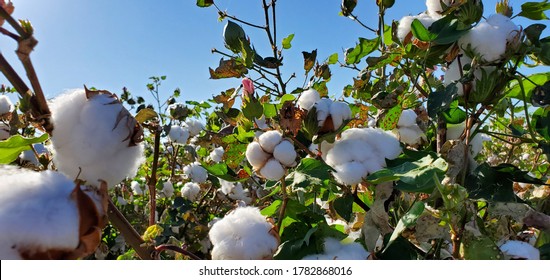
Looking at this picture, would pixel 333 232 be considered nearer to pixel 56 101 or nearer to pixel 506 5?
pixel 56 101

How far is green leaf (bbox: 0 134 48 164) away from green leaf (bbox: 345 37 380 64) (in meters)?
0.85

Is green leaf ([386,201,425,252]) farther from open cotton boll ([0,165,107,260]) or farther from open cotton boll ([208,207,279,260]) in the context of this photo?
open cotton boll ([0,165,107,260])

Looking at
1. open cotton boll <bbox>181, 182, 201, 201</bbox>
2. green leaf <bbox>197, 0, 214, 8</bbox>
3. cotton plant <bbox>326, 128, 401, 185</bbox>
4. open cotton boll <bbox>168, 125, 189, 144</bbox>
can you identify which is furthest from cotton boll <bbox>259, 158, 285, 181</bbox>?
open cotton boll <bbox>181, 182, 201, 201</bbox>

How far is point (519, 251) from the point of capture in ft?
2.41

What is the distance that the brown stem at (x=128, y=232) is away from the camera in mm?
599

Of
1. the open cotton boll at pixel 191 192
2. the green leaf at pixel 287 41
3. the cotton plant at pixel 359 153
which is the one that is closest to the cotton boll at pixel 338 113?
the cotton plant at pixel 359 153

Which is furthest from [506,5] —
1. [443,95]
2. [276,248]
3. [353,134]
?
[276,248]

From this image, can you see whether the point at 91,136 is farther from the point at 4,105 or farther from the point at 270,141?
the point at 4,105

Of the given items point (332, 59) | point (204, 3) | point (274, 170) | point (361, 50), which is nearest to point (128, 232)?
point (274, 170)

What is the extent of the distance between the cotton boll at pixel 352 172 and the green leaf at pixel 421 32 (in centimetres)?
32
